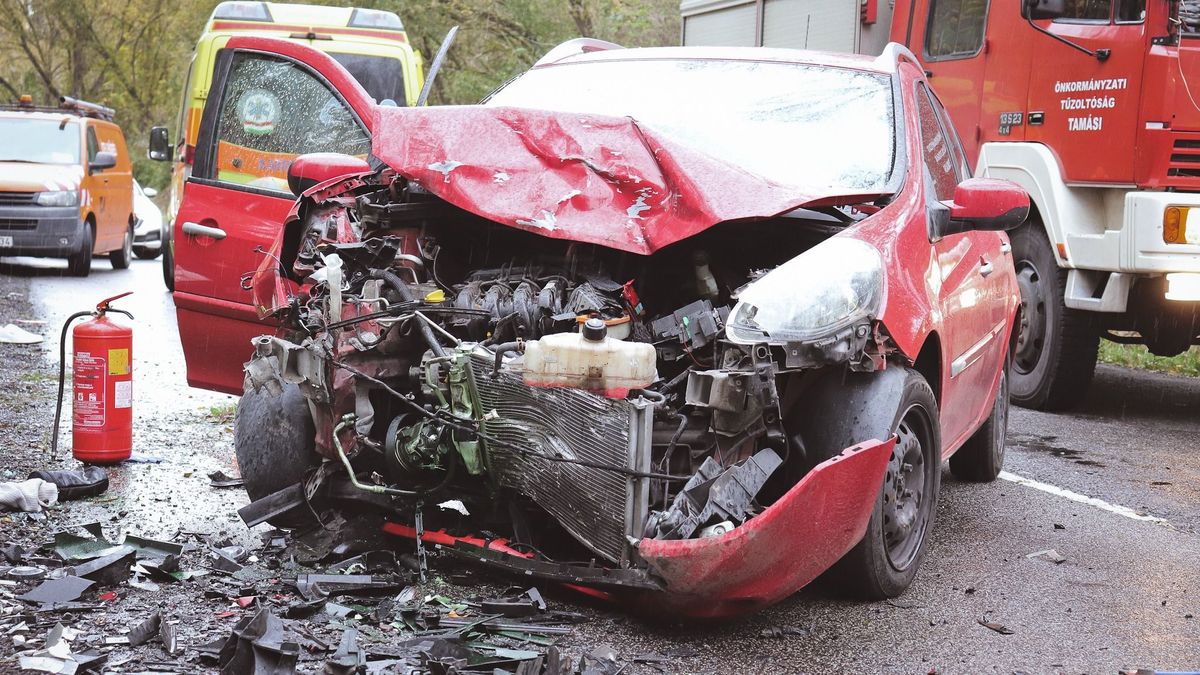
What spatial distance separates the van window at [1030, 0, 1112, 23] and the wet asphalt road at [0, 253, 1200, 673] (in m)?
2.53

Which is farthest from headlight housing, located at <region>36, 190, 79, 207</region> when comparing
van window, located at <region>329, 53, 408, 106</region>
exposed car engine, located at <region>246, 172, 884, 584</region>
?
exposed car engine, located at <region>246, 172, 884, 584</region>

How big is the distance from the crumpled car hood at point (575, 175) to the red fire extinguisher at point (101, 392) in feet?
6.64

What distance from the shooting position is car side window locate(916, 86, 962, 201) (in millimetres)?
5012

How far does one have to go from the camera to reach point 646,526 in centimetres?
358

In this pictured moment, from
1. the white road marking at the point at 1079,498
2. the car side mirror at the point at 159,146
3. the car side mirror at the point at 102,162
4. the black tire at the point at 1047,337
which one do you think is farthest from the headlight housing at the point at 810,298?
the car side mirror at the point at 102,162

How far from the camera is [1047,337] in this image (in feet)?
27.5

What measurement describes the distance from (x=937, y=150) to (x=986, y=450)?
1.62 m

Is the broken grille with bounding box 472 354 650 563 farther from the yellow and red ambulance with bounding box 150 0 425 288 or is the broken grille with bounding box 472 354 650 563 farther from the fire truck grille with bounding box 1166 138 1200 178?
the yellow and red ambulance with bounding box 150 0 425 288

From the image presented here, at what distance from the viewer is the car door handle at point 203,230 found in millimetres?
5730

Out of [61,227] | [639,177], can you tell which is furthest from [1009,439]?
[61,227]

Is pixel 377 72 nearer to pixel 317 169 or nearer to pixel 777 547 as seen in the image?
pixel 317 169

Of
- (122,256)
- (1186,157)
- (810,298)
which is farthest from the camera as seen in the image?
(122,256)

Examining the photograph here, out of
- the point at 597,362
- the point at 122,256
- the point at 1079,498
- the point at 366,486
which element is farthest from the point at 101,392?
the point at 122,256

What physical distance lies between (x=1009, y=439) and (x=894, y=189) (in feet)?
11.7
